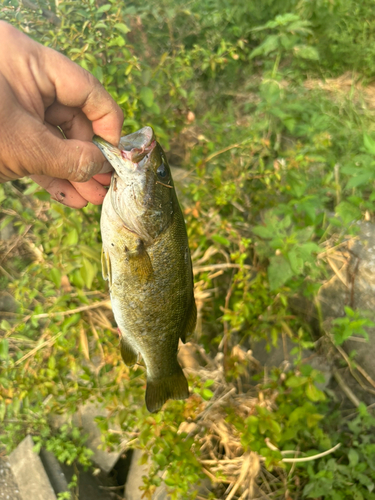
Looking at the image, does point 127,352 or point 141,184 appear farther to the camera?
point 127,352

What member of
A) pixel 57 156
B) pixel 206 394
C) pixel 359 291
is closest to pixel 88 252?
pixel 57 156

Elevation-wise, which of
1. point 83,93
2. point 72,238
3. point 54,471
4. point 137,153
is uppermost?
point 83,93

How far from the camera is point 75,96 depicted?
5.17 feet

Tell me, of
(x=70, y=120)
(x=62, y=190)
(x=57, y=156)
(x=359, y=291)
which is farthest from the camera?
(x=359, y=291)

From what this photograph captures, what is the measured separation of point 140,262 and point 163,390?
2.65 feet

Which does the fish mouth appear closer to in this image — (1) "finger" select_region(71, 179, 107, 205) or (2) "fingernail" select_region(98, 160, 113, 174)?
(2) "fingernail" select_region(98, 160, 113, 174)

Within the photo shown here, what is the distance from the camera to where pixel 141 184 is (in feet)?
5.13

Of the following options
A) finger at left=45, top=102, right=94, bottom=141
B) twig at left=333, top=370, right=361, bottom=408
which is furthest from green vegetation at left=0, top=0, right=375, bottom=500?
finger at left=45, top=102, right=94, bottom=141

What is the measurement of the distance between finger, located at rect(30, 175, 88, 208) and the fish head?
16.8 inches

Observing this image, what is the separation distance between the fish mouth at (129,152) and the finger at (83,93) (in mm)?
189

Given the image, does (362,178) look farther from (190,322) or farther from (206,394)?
(206,394)

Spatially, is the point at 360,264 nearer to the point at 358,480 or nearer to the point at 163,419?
the point at 358,480

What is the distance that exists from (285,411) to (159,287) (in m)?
1.30

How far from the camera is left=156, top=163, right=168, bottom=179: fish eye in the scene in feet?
5.23
